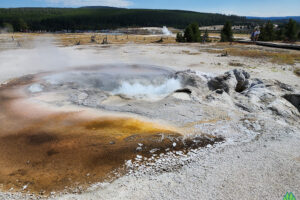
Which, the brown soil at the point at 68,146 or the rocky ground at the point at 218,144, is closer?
the rocky ground at the point at 218,144

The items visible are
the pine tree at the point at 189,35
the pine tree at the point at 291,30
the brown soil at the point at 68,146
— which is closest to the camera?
the brown soil at the point at 68,146

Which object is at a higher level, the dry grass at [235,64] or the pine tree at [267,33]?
the pine tree at [267,33]

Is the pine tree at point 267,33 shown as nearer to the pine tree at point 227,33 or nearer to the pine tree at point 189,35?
the pine tree at point 227,33

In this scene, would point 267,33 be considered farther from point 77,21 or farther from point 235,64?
point 77,21

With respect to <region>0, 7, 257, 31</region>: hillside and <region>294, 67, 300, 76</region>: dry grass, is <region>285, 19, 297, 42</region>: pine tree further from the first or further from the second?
<region>0, 7, 257, 31</region>: hillside

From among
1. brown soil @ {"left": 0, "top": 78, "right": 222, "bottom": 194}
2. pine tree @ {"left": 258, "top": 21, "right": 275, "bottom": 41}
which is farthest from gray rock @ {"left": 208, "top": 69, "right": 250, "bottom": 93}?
pine tree @ {"left": 258, "top": 21, "right": 275, "bottom": 41}

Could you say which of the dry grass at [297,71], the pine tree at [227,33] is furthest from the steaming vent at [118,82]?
the pine tree at [227,33]

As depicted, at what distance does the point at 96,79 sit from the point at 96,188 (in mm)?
11170

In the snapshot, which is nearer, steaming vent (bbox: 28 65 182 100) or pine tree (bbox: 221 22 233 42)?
steaming vent (bbox: 28 65 182 100)

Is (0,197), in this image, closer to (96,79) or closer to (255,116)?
(255,116)

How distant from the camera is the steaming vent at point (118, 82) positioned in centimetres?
1294

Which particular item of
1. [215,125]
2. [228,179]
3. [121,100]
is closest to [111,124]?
[121,100]

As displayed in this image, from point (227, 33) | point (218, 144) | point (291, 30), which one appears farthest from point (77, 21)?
point (218, 144)

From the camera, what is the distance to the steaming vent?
12.9m
